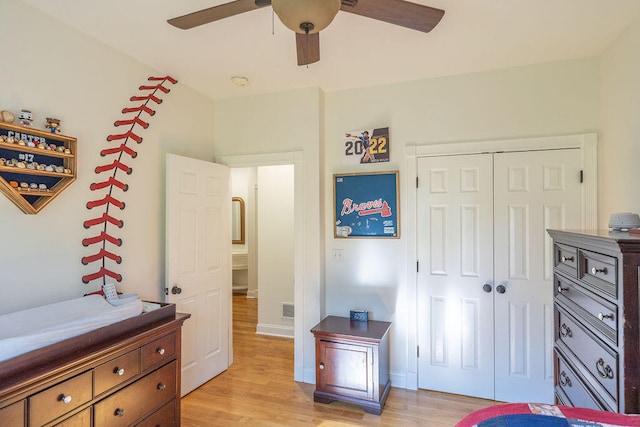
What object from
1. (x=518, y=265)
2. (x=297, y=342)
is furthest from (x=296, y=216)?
(x=518, y=265)

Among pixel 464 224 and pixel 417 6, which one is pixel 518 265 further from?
pixel 417 6

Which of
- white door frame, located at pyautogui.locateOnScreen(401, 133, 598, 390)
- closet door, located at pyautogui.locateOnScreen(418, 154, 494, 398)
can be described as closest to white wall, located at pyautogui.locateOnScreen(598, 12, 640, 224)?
white door frame, located at pyautogui.locateOnScreen(401, 133, 598, 390)

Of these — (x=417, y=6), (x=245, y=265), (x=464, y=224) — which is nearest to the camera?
(x=417, y=6)

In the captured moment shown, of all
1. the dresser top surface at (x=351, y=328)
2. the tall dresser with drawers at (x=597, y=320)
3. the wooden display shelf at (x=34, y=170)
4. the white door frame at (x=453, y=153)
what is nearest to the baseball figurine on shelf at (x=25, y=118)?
the wooden display shelf at (x=34, y=170)

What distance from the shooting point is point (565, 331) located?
1.58 meters

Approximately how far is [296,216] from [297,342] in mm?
1155

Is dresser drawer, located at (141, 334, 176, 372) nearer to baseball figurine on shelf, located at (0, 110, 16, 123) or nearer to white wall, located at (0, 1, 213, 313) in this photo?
white wall, located at (0, 1, 213, 313)

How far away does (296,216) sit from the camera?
120 inches

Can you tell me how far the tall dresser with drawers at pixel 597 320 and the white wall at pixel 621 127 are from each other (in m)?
0.86

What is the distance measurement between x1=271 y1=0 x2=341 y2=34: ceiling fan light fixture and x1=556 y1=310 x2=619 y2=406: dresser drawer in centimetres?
158

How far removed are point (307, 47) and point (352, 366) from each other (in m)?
2.20

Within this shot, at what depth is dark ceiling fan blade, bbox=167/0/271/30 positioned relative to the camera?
4.76 ft

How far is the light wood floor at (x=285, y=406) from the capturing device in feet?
7.79

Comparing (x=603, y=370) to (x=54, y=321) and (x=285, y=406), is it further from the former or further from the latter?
(x=54, y=321)
